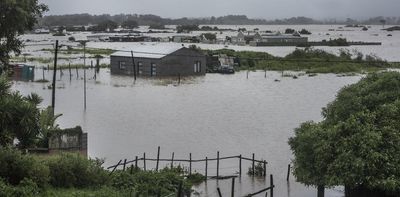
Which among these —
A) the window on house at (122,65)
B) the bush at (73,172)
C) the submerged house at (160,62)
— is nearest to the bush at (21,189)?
the bush at (73,172)

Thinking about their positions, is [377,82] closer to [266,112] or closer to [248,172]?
[248,172]

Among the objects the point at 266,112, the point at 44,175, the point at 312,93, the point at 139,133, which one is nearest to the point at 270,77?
the point at 312,93

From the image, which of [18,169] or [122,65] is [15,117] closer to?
[18,169]

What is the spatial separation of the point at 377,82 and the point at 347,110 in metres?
1.09

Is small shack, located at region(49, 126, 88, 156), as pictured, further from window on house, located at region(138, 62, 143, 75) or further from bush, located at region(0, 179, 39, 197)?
window on house, located at region(138, 62, 143, 75)

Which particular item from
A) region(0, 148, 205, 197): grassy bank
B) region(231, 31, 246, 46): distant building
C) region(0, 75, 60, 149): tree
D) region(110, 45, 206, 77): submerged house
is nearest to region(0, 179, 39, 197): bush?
region(0, 148, 205, 197): grassy bank

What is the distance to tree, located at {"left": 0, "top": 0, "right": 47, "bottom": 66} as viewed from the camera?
1059cm

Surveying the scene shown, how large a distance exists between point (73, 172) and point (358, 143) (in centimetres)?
642

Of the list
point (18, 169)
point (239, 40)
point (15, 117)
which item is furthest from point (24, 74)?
point (239, 40)

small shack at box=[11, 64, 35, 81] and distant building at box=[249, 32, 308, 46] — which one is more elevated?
distant building at box=[249, 32, 308, 46]

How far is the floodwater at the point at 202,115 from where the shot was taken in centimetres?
2173

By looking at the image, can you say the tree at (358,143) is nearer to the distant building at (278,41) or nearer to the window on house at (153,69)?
the window on house at (153,69)

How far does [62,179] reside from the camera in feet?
39.9

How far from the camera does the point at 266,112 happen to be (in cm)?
3409
